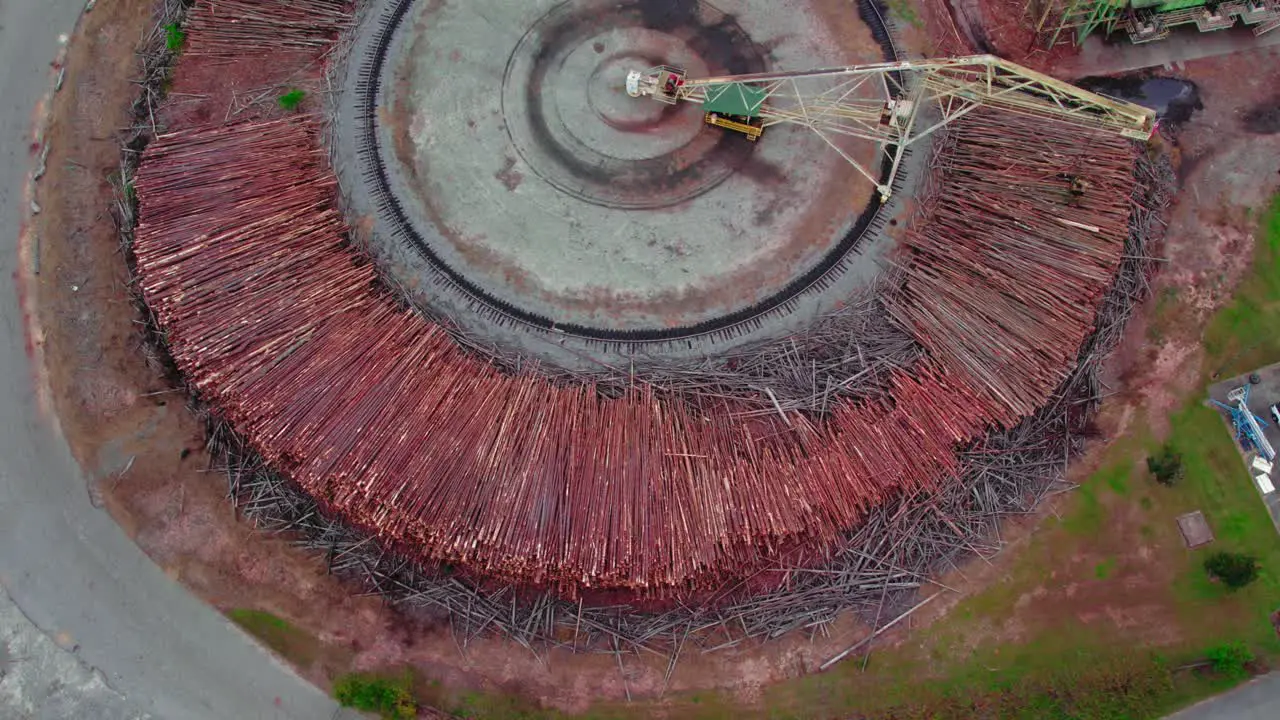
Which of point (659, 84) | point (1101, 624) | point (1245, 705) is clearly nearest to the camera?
point (1245, 705)

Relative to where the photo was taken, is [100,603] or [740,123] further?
[740,123]

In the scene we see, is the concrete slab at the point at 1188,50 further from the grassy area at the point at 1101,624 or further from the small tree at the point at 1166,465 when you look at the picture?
the small tree at the point at 1166,465

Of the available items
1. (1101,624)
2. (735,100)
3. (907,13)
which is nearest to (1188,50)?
(907,13)

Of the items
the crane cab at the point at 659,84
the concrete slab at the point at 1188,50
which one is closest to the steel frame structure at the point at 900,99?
the crane cab at the point at 659,84

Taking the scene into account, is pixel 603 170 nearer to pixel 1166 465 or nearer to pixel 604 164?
pixel 604 164

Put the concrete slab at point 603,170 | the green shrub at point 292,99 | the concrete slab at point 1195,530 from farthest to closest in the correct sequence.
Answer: the concrete slab at point 603,170, the green shrub at point 292,99, the concrete slab at point 1195,530

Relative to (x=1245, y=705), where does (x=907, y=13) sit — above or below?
above
